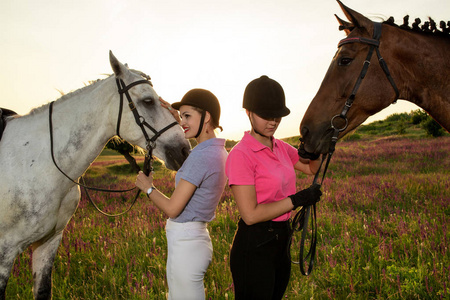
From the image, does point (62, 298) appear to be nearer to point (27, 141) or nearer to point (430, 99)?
point (27, 141)

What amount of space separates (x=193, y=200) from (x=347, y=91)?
5.29 ft

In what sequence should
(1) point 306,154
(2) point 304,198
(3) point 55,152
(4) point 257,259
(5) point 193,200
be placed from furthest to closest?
(3) point 55,152 → (1) point 306,154 → (5) point 193,200 → (4) point 257,259 → (2) point 304,198

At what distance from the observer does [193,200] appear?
215 centimetres

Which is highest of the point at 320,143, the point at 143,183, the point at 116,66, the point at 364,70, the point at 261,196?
the point at 116,66

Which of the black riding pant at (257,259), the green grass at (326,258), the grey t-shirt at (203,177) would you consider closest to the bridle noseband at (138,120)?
the green grass at (326,258)

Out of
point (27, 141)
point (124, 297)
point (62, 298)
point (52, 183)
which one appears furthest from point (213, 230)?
point (27, 141)

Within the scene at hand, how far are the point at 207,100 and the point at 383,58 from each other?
160 centimetres

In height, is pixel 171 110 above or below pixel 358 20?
below

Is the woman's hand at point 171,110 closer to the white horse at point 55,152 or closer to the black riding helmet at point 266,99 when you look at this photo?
the white horse at point 55,152

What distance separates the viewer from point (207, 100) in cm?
219

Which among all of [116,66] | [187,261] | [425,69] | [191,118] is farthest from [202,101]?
[425,69]

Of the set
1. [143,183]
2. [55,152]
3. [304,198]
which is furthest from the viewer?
[55,152]

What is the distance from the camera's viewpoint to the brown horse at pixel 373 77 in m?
2.30

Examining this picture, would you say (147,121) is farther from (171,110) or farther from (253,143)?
(253,143)
